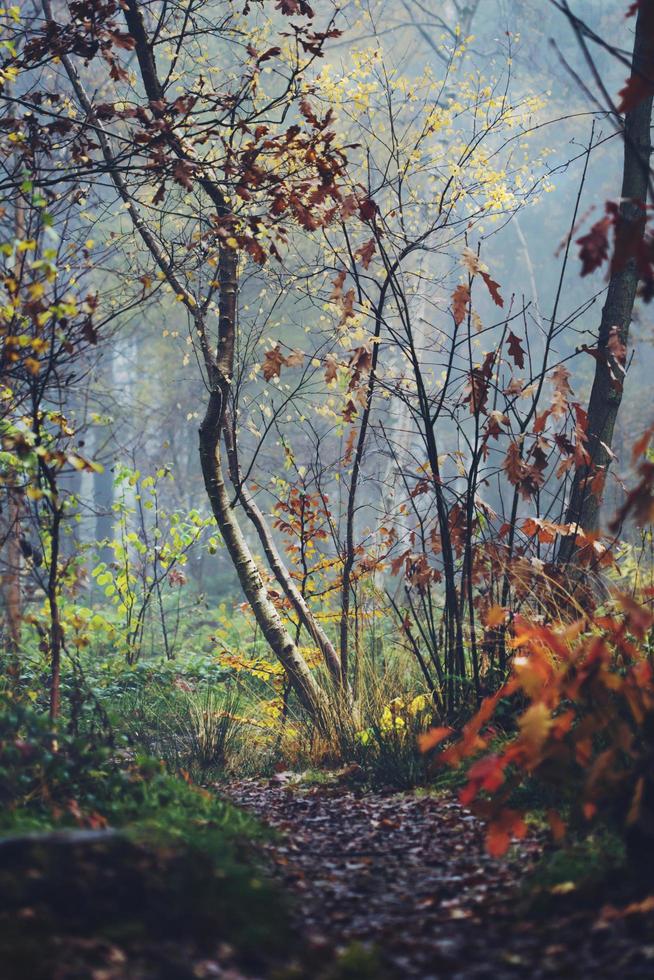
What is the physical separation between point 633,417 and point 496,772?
838 inches

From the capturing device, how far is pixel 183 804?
3.65m

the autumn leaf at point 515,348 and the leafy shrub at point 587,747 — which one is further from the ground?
the autumn leaf at point 515,348

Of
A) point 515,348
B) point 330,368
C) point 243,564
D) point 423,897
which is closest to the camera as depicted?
point 423,897

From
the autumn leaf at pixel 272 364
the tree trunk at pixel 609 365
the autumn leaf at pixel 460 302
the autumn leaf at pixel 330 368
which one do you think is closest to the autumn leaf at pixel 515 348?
the autumn leaf at pixel 460 302

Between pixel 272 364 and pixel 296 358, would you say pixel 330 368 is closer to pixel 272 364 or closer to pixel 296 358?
pixel 296 358

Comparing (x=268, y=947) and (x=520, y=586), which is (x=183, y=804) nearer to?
(x=268, y=947)

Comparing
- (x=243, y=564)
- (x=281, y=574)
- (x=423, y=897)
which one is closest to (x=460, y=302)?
(x=243, y=564)

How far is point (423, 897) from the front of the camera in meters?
2.84

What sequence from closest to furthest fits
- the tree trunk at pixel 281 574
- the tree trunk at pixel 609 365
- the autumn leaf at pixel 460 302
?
the autumn leaf at pixel 460 302, the tree trunk at pixel 609 365, the tree trunk at pixel 281 574

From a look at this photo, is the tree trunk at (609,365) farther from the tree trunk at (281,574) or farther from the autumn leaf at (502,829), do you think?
the autumn leaf at (502,829)

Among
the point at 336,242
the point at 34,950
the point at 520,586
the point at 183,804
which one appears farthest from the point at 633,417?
the point at 34,950

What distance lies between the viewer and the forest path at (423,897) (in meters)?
2.14

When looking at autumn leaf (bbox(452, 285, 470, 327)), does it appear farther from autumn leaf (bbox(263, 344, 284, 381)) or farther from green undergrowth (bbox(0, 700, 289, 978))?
green undergrowth (bbox(0, 700, 289, 978))

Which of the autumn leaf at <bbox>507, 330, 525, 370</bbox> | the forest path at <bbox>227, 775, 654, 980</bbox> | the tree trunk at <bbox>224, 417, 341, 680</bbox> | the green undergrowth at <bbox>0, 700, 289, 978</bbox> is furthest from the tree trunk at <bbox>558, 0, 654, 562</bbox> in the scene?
the green undergrowth at <bbox>0, 700, 289, 978</bbox>
